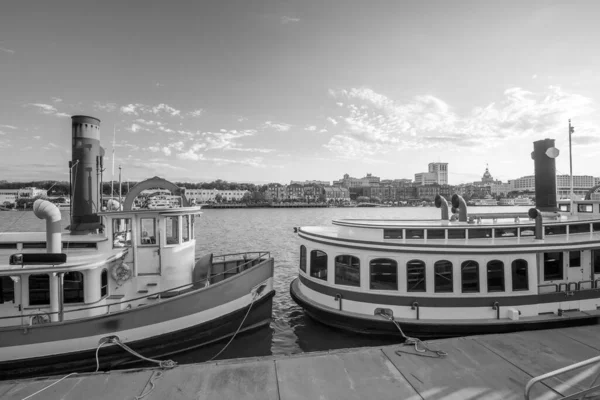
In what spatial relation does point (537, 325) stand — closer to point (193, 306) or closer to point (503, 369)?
point (503, 369)

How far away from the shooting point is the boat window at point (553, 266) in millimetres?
11086

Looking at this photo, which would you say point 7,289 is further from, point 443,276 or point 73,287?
point 443,276

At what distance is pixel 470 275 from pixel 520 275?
1675 millimetres

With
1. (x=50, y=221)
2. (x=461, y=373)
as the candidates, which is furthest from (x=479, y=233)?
(x=50, y=221)

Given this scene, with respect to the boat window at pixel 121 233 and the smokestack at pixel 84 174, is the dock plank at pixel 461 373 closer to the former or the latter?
the boat window at pixel 121 233

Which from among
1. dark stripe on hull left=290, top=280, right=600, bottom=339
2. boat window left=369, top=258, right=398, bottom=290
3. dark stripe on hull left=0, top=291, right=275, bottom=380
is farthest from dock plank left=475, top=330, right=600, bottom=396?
dark stripe on hull left=0, top=291, right=275, bottom=380

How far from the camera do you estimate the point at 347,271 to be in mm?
11297

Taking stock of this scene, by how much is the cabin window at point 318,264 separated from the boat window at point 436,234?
367 cm

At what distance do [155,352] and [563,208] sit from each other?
20.3m

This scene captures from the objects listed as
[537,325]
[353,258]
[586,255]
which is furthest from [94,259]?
[586,255]

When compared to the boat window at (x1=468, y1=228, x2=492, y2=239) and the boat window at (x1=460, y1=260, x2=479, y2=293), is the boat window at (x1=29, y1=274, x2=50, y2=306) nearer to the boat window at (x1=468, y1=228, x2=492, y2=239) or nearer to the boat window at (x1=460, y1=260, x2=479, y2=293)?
the boat window at (x1=460, y1=260, x2=479, y2=293)

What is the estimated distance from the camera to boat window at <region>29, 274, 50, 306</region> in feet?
31.3

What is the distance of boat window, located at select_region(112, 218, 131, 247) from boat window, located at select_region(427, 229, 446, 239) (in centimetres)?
1036

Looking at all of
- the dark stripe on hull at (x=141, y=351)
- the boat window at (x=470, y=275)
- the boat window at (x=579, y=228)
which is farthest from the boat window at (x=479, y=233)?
the dark stripe on hull at (x=141, y=351)
